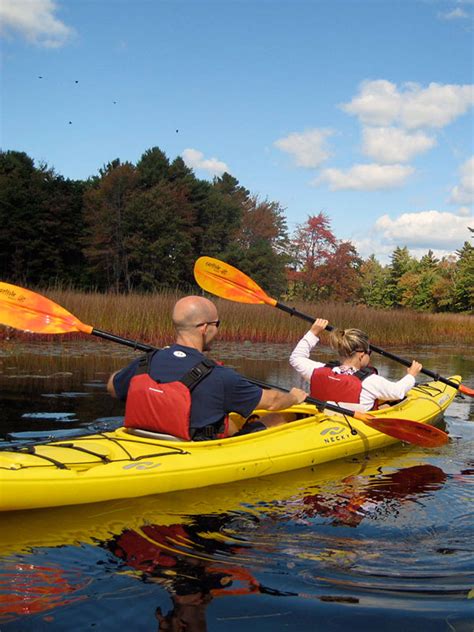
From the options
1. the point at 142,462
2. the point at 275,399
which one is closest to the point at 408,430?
the point at 275,399

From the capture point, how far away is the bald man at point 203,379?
140 inches

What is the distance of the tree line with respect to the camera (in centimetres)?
2720

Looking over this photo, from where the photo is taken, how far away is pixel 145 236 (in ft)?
90.6

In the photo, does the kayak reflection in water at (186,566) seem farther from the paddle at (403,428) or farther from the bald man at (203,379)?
the paddle at (403,428)

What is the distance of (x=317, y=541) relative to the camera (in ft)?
9.73

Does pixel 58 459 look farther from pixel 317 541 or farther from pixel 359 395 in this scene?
pixel 359 395

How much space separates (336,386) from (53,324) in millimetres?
2241

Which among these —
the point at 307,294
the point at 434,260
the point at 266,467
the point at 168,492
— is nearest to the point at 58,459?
the point at 168,492

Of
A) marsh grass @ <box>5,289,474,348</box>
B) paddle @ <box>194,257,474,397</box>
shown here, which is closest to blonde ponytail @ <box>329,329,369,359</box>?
paddle @ <box>194,257,474,397</box>

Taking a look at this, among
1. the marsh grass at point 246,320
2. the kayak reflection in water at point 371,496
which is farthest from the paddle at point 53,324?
the marsh grass at point 246,320

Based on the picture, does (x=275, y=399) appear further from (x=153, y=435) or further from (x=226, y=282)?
(x=226, y=282)

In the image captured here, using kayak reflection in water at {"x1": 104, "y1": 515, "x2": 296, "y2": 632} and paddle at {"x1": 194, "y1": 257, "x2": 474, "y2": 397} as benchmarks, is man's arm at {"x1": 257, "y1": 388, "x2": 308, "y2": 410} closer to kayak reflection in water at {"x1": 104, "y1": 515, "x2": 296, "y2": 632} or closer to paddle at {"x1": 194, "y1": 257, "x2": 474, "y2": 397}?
kayak reflection in water at {"x1": 104, "y1": 515, "x2": 296, "y2": 632}

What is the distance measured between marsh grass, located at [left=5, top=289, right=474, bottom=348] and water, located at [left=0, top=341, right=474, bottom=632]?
7878 mm

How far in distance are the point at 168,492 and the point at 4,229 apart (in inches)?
1007
